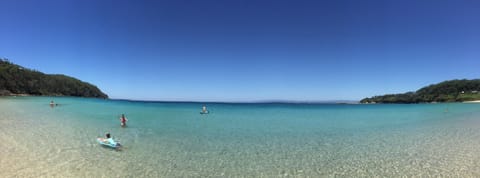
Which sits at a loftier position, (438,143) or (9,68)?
(9,68)

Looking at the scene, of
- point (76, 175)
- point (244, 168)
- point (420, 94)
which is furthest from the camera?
point (420, 94)

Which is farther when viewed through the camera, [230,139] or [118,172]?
[230,139]

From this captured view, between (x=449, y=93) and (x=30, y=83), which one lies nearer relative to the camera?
Result: (x=30, y=83)

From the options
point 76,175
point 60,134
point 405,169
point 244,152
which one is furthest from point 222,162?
point 60,134

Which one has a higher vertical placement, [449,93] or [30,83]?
[30,83]

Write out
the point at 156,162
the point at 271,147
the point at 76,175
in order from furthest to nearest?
the point at 271,147 → the point at 156,162 → the point at 76,175

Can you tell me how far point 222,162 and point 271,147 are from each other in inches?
159

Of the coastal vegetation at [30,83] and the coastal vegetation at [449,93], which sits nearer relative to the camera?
the coastal vegetation at [30,83]

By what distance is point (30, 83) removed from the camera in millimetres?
117562

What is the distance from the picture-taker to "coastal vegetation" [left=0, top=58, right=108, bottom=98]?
101m

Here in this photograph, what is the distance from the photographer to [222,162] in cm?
1041

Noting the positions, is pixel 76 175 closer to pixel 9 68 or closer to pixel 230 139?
pixel 230 139

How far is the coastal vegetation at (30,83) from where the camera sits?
10131 centimetres

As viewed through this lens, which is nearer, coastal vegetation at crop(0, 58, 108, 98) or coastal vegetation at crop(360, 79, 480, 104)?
coastal vegetation at crop(0, 58, 108, 98)
